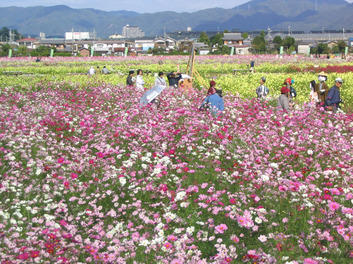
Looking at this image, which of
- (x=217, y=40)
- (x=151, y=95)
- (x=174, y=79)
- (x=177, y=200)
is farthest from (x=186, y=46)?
(x=217, y=40)

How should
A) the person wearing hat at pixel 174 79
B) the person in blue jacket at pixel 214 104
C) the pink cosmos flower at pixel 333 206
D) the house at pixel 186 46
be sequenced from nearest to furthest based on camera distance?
the pink cosmos flower at pixel 333 206 < the person in blue jacket at pixel 214 104 < the person wearing hat at pixel 174 79 < the house at pixel 186 46

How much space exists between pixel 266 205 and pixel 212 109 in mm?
5021

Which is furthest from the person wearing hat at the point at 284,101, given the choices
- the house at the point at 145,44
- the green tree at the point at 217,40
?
the house at the point at 145,44

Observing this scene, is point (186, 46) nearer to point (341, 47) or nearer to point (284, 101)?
point (284, 101)

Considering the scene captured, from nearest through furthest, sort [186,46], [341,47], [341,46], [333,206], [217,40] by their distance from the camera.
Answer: [333,206], [186,46], [341,46], [341,47], [217,40]

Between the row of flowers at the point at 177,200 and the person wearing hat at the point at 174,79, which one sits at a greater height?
the person wearing hat at the point at 174,79

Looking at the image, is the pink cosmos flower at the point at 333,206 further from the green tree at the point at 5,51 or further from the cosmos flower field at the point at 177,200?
the green tree at the point at 5,51

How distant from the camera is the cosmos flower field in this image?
394cm

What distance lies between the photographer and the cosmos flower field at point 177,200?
155 inches

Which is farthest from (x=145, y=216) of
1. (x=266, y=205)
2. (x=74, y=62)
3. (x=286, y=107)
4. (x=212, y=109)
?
(x=74, y=62)

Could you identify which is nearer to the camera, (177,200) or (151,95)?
(177,200)

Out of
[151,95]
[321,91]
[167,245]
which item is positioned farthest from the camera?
[321,91]

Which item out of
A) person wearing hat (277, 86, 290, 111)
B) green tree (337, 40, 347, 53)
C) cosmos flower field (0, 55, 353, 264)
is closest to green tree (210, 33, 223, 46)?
green tree (337, 40, 347, 53)

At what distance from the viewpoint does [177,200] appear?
5.03 meters
